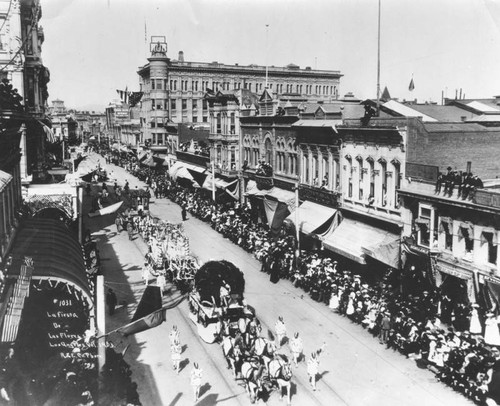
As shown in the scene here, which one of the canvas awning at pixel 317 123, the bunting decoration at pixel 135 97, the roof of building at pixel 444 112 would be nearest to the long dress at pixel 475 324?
the canvas awning at pixel 317 123

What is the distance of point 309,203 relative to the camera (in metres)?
35.7

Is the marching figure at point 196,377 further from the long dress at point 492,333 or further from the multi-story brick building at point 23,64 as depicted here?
the multi-story brick building at point 23,64

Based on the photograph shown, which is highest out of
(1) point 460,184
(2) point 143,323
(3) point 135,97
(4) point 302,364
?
(3) point 135,97

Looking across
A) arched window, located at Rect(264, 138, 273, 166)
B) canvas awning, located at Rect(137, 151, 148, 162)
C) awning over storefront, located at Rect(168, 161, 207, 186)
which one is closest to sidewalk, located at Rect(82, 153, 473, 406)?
arched window, located at Rect(264, 138, 273, 166)

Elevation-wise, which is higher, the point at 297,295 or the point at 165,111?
the point at 165,111

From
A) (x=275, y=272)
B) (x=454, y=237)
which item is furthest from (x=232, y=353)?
(x=275, y=272)

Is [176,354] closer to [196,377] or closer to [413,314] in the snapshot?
[196,377]

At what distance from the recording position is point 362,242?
2811 cm

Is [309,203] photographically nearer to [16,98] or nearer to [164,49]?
[16,98]

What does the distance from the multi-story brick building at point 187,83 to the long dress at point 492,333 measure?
67660 millimetres

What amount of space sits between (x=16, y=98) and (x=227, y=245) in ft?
58.4

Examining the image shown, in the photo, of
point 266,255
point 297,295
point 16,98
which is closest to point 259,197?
point 266,255

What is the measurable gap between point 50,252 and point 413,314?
1321cm

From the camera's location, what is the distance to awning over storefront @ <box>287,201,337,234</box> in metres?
32.0
